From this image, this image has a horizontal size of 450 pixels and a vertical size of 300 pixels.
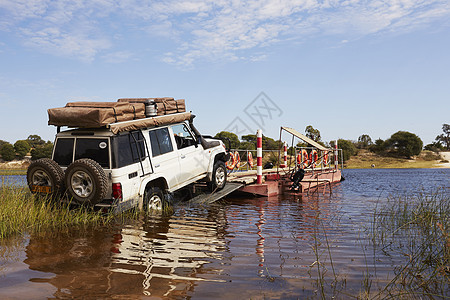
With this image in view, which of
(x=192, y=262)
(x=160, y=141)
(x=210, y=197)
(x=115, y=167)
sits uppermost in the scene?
(x=160, y=141)

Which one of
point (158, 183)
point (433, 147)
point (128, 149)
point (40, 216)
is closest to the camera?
point (40, 216)

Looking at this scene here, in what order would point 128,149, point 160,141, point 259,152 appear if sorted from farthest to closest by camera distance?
point 259,152
point 160,141
point 128,149

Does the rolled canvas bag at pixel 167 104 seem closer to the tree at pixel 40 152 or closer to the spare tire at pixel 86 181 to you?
the spare tire at pixel 86 181

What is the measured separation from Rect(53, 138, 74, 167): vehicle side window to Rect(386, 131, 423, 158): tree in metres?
73.4

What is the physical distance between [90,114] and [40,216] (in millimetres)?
2230

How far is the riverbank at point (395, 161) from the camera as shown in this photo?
6362 cm

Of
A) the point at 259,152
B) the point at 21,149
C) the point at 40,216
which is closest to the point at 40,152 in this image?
the point at 21,149

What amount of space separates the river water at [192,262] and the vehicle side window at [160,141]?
175 cm

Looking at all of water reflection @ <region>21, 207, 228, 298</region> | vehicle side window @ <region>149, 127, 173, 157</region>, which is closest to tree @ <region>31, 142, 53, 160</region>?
vehicle side window @ <region>149, 127, 173, 157</region>

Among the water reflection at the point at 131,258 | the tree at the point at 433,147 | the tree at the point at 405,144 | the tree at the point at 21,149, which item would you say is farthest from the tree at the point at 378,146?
the water reflection at the point at 131,258

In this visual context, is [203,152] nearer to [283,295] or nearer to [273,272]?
[273,272]

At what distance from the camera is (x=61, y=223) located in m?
6.89

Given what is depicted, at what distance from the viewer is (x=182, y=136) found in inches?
385

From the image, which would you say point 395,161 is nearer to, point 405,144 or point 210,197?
point 405,144
